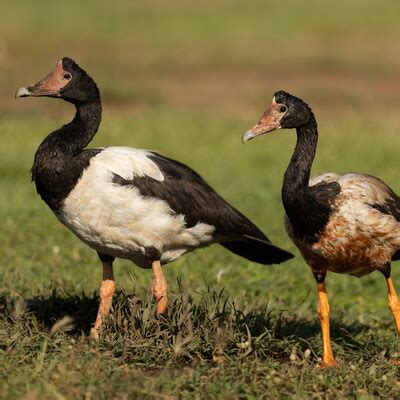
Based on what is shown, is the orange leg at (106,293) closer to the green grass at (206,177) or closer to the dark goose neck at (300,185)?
the green grass at (206,177)

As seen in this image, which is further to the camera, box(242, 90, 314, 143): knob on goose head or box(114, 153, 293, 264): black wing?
box(114, 153, 293, 264): black wing

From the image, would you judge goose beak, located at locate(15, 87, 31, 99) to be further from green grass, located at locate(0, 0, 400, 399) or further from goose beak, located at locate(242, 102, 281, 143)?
goose beak, located at locate(242, 102, 281, 143)

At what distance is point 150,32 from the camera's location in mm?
28453

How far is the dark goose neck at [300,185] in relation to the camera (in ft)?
20.5

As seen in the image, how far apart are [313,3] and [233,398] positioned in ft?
96.1

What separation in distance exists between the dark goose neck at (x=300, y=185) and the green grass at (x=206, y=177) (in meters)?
0.73

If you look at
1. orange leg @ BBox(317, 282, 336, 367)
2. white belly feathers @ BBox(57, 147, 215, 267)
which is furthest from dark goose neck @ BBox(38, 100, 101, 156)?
orange leg @ BBox(317, 282, 336, 367)

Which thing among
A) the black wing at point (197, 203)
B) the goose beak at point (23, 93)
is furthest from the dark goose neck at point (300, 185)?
the goose beak at point (23, 93)

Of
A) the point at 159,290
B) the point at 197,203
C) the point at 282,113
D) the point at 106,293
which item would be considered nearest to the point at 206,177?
the point at 197,203

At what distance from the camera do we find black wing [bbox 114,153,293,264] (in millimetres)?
6621

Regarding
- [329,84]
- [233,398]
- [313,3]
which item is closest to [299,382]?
[233,398]

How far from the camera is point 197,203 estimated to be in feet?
22.3

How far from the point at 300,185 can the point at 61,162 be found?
160cm

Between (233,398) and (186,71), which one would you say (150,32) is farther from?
(233,398)
